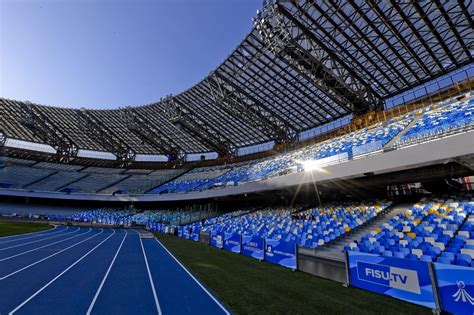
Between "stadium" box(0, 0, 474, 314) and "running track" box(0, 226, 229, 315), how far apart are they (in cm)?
8

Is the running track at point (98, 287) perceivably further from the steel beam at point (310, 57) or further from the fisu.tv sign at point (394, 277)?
the steel beam at point (310, 57)

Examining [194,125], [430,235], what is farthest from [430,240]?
[194,125]

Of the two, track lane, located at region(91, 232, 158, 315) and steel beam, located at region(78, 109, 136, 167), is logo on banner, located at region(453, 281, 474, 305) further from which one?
steel beam, located at region(78, 109, 136, 167)

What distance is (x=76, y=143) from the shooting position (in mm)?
51719

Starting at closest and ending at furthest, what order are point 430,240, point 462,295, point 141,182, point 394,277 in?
1. point 462,295
2. point 394,277
3. point 430,240
4. point 141,182

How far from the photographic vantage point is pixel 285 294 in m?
7.06

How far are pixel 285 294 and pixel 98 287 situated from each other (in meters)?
5.73

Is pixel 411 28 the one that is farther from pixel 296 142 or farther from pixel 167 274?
pixel 167 274

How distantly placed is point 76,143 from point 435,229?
2343 inches

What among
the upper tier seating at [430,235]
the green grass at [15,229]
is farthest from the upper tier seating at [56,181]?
the upper tier seating at [430,235]

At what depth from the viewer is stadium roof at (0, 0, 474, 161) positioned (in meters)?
19.6

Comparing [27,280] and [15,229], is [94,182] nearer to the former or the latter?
[15,229]

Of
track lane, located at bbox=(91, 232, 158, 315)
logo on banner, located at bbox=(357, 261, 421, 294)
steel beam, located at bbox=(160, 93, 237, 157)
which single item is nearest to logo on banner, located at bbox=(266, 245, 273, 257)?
logo on banner, located at bbox=(357, 261, 421, 294)

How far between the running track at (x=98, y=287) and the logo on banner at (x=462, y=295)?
5.24 meters
